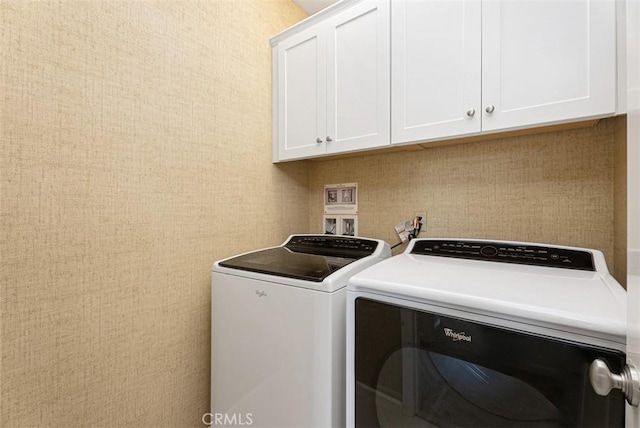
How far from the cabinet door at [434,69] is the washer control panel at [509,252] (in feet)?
1.50

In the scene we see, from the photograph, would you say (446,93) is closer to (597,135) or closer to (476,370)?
(597,135)

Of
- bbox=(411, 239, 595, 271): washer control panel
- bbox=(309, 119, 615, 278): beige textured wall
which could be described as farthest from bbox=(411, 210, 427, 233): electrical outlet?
bbox=(411, 239, 595, 271): washer control panel

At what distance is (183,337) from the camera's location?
4.20 feet

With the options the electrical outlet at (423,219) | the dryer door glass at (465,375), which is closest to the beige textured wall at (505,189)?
the electrical outlet at (423,219)

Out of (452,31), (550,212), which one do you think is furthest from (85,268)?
(550,212)

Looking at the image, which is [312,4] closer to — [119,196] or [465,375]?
[119,196]

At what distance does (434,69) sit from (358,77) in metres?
0.34

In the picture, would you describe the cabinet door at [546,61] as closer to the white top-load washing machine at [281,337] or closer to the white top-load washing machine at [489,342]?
the white top-load washing machine at [489,342]

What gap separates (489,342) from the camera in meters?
0.70

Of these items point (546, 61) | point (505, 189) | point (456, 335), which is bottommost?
point (456, 335)

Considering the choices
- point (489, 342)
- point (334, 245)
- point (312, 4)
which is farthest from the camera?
point (312, 4)

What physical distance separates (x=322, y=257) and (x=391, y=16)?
1090 millimetres

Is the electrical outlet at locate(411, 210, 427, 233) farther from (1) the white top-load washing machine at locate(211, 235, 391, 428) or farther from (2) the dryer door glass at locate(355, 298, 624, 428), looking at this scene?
(2) the dryer door glass at locate(355, 298, 624, 428)

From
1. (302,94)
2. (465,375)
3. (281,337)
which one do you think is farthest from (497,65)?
(281,337)
